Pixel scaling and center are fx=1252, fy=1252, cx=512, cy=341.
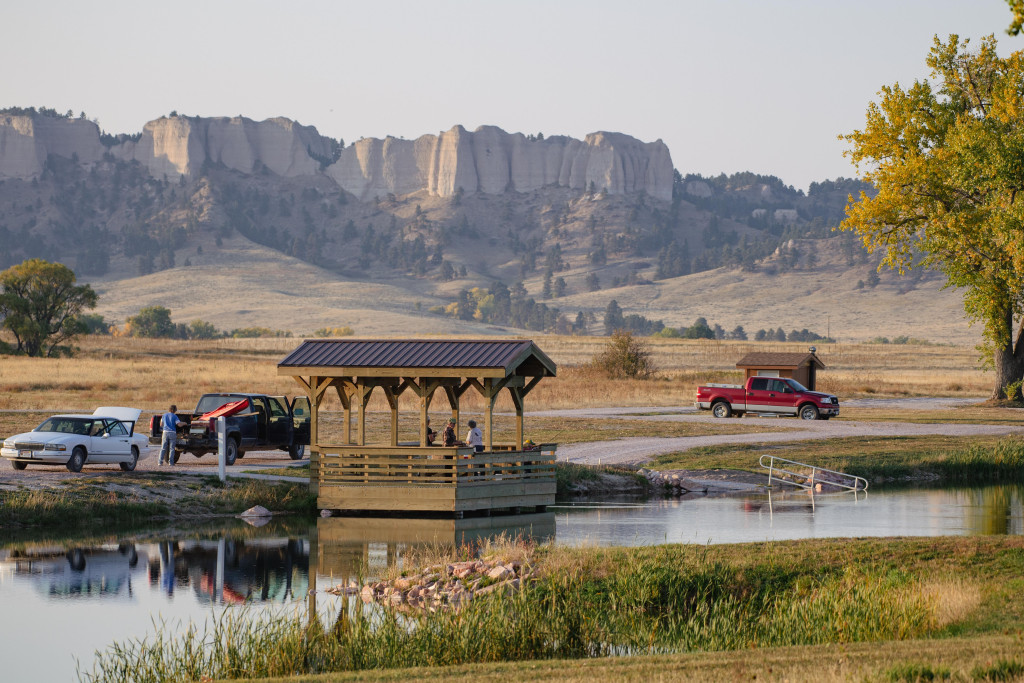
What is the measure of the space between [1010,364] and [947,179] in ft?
40.0

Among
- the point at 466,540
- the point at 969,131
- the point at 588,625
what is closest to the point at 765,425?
the point at 969,131

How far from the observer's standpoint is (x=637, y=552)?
2020cm

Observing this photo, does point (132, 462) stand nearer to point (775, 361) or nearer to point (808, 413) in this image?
point (808, 413)

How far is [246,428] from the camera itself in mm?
34906

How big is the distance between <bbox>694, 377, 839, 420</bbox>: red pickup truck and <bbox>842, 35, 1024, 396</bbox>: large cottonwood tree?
6872 millimetres

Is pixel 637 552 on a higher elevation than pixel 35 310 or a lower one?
lower

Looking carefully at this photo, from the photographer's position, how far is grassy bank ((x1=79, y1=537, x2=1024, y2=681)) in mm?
14867

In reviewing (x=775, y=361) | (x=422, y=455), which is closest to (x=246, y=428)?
(x=422, y=455)

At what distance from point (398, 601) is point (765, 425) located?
33.6 metres

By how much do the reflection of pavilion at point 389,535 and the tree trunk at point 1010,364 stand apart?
3630 centimetres

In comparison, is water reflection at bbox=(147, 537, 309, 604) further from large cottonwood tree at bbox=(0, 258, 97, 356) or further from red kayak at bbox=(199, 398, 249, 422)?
large cottonwood tree at bbox=(0, 258, 97, 356)

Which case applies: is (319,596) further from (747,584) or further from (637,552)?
(747,584)

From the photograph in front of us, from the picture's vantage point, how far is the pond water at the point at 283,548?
1814 cm

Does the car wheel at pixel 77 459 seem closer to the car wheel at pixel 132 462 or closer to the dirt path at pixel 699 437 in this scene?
the car wheel at pixel 132 462
